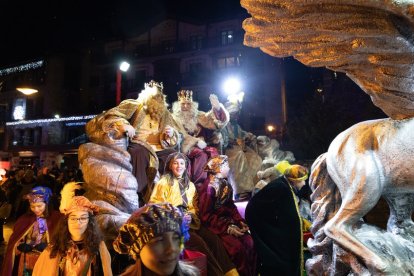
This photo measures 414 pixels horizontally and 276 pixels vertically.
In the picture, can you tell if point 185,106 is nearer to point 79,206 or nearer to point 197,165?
point 197,165

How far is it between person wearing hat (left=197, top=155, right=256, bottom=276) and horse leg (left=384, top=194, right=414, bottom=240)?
2.18m

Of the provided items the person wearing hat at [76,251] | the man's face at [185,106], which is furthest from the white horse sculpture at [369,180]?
the man's face at [185,106]

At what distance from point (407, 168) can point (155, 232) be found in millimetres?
2058

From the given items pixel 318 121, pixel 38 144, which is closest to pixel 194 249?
pixel 318 121

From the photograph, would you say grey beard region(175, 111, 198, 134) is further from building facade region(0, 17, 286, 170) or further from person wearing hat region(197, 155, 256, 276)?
building facade region(0, 17, 286, 170)

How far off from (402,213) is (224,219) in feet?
8.06

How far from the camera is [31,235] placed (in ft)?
15.5

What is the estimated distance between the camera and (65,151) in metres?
36.1

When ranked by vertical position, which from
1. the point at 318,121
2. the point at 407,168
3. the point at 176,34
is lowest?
the point at 407,168

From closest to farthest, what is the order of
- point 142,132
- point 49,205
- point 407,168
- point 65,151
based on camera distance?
point 407,168 < point 49,205 < point 142,132 < point 65,151

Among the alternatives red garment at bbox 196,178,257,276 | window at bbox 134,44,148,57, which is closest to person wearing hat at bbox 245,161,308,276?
red garment at bbox 196,178,257,276

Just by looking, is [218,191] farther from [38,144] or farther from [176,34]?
[38,144]

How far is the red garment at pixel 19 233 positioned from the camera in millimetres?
4633

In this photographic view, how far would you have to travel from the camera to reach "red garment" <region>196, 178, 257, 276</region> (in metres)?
5.09
